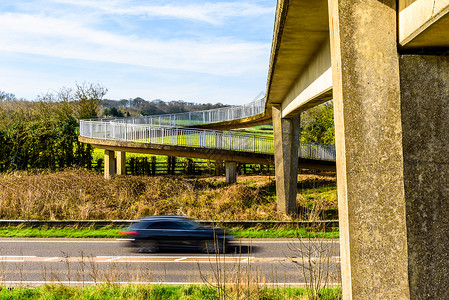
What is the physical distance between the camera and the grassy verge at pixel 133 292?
838 cm

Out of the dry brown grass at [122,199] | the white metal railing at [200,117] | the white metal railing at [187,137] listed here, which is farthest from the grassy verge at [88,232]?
the white metal railing at [200,117]

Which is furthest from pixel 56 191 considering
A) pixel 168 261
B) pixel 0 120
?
pixel 0 120

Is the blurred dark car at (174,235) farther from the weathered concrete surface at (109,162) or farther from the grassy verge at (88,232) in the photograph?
the weathered concrete surface at (109,162)

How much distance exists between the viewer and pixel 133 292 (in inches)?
336

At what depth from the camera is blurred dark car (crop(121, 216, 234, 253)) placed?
13.3 m

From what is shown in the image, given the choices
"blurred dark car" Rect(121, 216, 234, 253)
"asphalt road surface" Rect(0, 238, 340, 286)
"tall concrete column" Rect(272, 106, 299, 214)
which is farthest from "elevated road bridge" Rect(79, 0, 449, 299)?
"tall concrete column" Rect(272, 106, 299, 214)

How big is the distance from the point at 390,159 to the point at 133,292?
6.24 m

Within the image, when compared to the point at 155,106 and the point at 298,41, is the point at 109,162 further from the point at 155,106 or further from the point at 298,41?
the point at 155,106

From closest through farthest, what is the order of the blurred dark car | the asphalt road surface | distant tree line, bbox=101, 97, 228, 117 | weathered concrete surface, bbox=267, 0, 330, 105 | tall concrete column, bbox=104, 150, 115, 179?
weathered concrete surface, bbox=267, 0, 330, 105 < the asphalt road surface < the blurred dark car < tall concrete column, bbox=104, 150, 115, 179 < distant tree line, bbox=101, 97, 228, 117

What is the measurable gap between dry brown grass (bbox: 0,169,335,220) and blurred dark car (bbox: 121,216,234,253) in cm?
462

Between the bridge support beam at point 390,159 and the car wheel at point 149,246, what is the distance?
32.2 ft

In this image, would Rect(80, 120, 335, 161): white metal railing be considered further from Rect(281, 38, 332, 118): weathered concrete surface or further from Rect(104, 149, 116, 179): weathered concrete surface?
Rect(281, 38, 332, 118): weathered concrete surface

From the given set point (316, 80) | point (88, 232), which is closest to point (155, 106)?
point (88, 232)

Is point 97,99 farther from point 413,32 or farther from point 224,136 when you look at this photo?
point 413,32
